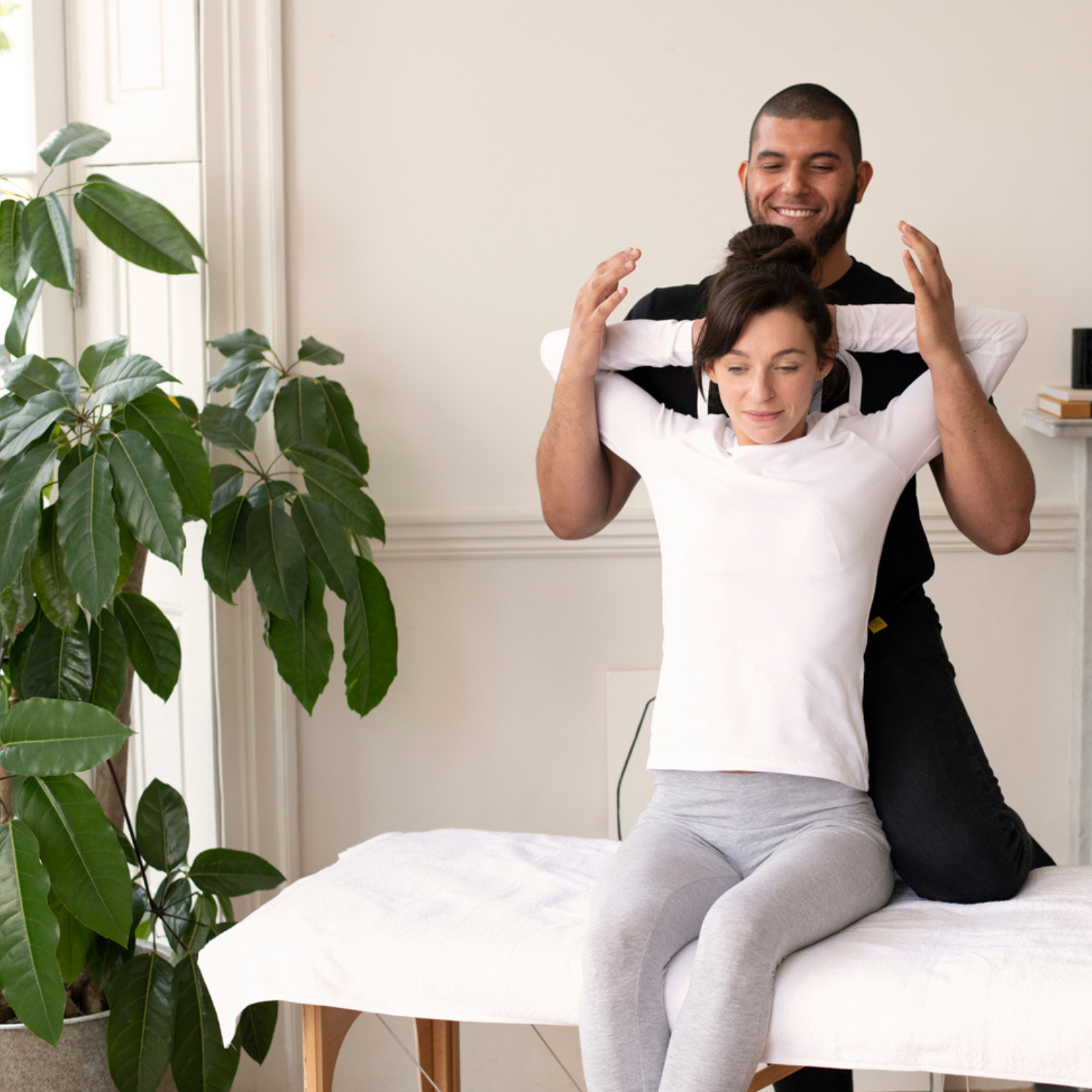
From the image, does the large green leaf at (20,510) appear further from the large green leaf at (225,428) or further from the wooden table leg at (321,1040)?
the wooden table leg at (321,1040)

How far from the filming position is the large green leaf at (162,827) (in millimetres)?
1745

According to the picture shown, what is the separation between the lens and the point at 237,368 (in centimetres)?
186

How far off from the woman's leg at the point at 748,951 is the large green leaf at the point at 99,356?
117 centimetres

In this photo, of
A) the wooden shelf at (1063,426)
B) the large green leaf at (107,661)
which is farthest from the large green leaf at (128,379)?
the wooden shelf at (1063,426)

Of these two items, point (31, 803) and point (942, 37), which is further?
point (942, 37)

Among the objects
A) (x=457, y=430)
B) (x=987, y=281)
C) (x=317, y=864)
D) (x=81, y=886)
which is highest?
(x=987, y=281)

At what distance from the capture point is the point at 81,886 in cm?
140

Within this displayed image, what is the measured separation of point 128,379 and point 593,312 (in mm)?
625

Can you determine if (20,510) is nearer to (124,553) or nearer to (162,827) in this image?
(124,553)

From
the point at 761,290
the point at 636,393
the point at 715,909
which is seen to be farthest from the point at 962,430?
the point at 715,909

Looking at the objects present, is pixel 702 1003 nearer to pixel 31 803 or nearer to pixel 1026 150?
pixel 31 803

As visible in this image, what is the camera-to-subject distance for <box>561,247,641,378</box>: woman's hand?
4.17ft

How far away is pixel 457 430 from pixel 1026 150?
1157 millimetres

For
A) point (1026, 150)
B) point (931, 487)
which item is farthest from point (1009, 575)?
point (1026, 150)
